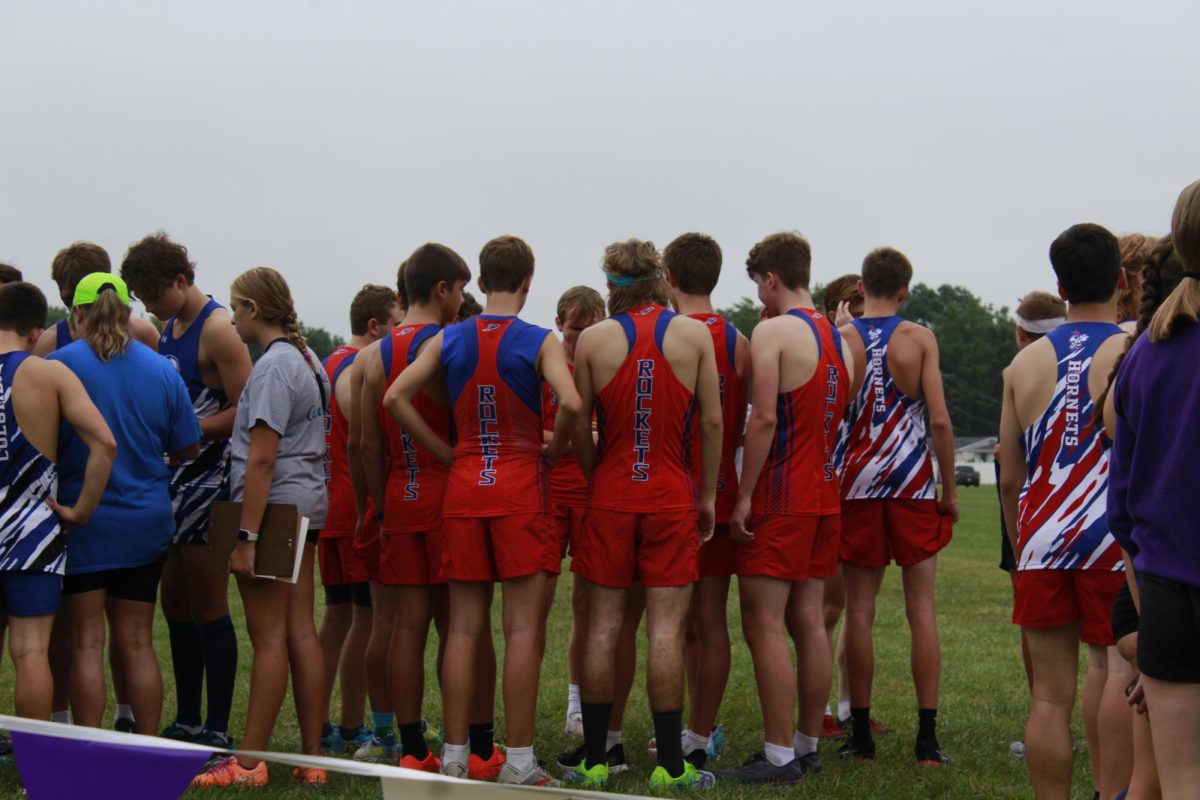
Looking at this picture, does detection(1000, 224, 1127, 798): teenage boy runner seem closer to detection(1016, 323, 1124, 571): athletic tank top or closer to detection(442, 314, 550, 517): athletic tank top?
detection(1016, 323, 1124, 571): athletic tank top

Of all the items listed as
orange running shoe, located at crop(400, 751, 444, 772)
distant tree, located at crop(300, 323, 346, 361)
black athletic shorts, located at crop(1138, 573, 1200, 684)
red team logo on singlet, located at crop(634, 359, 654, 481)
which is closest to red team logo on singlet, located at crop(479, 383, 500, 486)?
red team logo on singlet, located at crop(634, 359, 654, 481)

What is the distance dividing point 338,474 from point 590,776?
2231 millimetres

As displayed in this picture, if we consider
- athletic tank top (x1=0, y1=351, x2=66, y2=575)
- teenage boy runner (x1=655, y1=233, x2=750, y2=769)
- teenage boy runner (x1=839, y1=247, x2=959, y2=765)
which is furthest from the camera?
teenage boy runner (x1=839, y1=247, x2=959, y2=765)

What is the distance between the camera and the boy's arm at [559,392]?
562 centimetres

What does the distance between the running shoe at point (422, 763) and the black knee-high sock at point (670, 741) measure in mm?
988

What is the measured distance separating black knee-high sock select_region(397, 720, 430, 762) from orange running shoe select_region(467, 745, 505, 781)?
0.22 m

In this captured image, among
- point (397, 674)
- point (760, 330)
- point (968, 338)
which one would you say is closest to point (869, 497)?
point (760, 330)

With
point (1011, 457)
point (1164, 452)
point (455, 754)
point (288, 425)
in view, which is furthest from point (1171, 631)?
point (288, 425)

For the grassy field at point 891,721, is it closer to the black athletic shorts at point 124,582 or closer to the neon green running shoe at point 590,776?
the neon green running shoe at point 590,776

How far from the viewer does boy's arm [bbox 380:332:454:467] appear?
5.73 m

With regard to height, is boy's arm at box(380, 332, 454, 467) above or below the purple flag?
above

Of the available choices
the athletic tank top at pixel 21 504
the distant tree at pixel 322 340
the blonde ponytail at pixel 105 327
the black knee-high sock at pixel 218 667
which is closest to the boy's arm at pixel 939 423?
the black knee-high sock at pixel 218 667

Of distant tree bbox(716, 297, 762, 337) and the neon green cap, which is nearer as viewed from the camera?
the neon green cap

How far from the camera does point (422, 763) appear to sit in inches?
232
